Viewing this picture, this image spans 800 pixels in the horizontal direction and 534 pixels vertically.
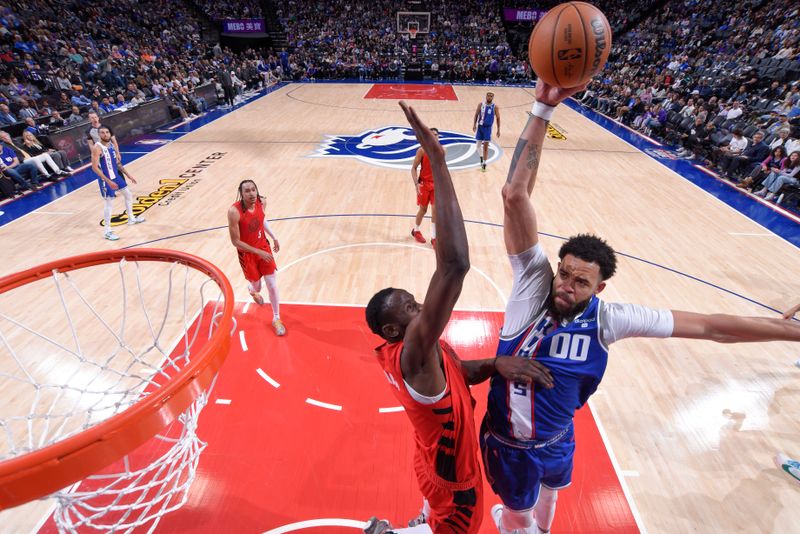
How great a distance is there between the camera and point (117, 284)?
569 cm

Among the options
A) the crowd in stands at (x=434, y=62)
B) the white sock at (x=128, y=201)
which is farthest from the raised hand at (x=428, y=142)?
the crowd in stands at (x=434, y=62)

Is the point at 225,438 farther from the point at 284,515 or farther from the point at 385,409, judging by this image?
the point at 385,409

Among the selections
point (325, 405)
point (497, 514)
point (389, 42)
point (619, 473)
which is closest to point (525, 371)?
point (497, 514)

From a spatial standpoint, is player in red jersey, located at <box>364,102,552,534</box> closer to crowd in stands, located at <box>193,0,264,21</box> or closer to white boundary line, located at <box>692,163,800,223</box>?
white boundary line, located at <box>692,163,800,223</box>

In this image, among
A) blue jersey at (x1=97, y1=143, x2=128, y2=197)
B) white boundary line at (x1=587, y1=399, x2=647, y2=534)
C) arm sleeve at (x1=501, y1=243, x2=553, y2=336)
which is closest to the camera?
arm sleeve at (x1=501, y1=243, x2=553, y2=336)

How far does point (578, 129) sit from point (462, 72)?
11613 millimetres

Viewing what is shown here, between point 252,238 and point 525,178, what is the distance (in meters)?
3.29

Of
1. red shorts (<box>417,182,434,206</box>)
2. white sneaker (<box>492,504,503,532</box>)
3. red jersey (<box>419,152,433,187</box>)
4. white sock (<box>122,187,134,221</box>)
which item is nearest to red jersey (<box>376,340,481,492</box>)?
white sneaker (<box>492,504,503,532</box>)

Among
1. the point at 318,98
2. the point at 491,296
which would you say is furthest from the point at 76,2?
the point at 491,296

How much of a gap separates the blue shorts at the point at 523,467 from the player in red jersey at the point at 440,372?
0.22 m

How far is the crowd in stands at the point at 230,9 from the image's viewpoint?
27.8 metres

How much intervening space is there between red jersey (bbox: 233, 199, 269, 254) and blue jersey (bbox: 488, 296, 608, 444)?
3.14 m

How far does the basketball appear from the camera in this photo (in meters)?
2.18

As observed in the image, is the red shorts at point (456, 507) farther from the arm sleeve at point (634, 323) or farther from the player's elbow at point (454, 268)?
the player's elbow at point (454, 268)
